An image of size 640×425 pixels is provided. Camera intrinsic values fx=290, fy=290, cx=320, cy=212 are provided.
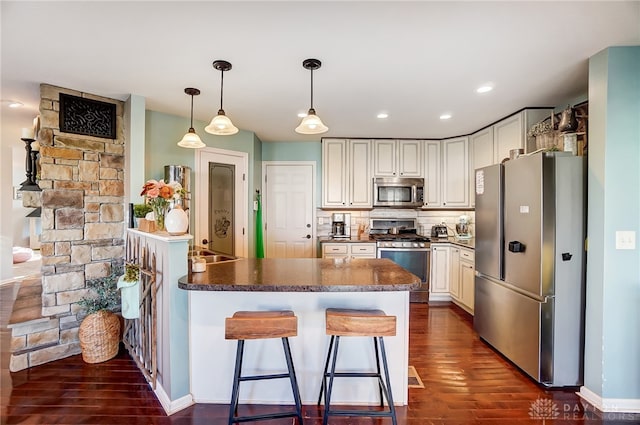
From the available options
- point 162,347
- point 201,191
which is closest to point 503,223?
point 162,347

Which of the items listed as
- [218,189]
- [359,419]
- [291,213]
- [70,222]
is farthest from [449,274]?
[70,222]

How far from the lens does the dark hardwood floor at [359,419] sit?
1.89 meters

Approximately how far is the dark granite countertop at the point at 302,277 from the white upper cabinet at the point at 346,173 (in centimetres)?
223

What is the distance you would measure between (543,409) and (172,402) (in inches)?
99.8

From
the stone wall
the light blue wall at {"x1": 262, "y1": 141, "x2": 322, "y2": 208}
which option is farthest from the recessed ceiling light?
the light blue wall at {"x1": 262, "y1": 141, "x2": 322, "y2": 208}

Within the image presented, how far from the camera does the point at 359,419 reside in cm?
190

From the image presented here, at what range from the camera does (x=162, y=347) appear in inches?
81.8

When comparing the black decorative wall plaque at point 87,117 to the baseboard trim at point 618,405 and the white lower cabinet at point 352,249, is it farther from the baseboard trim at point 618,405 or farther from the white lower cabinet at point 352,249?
the baseboard trim at point 618,405

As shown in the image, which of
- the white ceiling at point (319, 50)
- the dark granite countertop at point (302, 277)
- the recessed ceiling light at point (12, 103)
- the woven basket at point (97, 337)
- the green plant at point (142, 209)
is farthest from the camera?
the recessed ceiling light at point (12, 103)

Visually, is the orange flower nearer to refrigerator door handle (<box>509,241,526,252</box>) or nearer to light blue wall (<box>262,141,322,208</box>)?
refrigerator door handle (<box>509,241,526,252</box>)

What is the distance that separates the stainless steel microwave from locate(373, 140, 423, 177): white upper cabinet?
0.11 m

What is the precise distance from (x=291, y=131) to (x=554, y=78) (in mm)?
3004

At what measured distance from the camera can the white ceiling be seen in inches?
64.6

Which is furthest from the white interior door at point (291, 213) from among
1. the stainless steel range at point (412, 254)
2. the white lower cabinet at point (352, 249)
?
the stainless steel range at point (412, 254)
